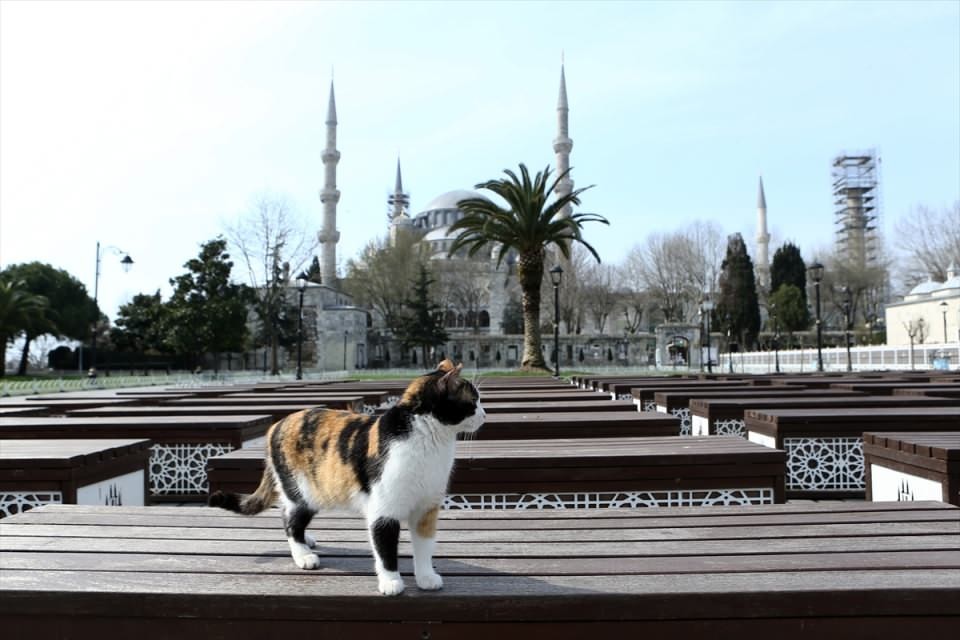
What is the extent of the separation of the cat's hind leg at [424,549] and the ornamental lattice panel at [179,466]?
558cm

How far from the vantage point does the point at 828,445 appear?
7305mm

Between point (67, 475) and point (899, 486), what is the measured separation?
6305 mm

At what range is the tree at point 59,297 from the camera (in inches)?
2018

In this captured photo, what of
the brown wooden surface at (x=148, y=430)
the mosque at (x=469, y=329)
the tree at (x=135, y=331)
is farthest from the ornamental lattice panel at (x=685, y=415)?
the tree at (x=135, y=331)

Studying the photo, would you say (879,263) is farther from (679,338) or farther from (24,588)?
(24,588)

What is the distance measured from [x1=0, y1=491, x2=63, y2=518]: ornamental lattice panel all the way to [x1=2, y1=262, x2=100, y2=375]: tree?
52.3 metres

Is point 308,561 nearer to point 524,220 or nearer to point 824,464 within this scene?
point 824,464

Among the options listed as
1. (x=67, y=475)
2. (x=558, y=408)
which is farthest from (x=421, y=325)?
(x=67, y=475)

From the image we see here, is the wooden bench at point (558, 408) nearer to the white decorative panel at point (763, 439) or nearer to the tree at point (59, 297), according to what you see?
the white decorative panel at point (763, 439)

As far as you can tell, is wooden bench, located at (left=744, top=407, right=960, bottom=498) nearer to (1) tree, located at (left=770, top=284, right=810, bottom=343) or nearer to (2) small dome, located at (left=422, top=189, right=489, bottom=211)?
(1) tree, located at (left=770, top=284, right=810, bottom=343)

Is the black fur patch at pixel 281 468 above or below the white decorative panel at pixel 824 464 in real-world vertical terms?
above

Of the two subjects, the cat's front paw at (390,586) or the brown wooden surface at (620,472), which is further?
the brown wooden surface at (620,472)

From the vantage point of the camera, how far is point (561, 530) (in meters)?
3.20

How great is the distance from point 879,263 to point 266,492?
84.7 meters
